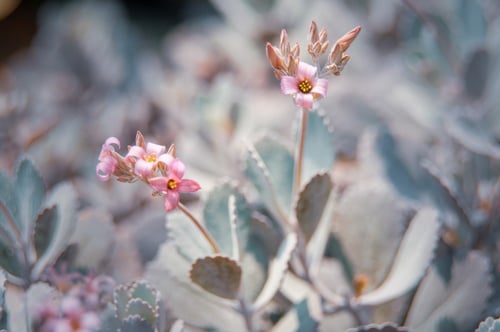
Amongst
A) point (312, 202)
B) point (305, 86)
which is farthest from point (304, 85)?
point (312, 202)

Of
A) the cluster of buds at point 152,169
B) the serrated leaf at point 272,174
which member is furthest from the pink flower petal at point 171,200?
the serrated leaf at point 272,174

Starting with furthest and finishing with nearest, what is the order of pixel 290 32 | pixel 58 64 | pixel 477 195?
pixel 58 64 → pixel 290 32 → pixel 477 195

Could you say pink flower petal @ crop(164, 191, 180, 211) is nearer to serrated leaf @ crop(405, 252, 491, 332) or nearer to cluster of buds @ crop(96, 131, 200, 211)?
cluster of buds @ crop(96, 131, 200, 211)

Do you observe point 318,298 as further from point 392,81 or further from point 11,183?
point 392,81

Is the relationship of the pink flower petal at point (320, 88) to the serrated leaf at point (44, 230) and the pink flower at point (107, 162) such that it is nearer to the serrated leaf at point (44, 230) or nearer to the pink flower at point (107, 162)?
the pink flower at point (107, 162)

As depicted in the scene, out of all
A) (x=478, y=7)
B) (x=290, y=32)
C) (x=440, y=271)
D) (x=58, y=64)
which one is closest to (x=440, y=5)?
(x=478, y=7)

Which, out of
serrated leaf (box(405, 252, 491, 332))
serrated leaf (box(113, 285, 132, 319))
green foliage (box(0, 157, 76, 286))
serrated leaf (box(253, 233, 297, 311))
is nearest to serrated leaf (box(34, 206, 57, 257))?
green foliage (box(0, 157, 76, 286))

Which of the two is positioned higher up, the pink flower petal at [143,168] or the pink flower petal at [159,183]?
the pink flower petal at [143,168]
